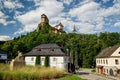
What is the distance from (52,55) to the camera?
5681cm

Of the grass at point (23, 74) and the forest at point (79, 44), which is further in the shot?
the forest at point (79, 44)

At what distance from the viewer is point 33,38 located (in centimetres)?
10725

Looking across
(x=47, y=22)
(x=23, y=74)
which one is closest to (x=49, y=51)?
(x=23, y=74)

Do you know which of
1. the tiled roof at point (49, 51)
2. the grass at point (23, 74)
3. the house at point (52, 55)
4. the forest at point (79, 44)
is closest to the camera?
the grass at point (23, 74)

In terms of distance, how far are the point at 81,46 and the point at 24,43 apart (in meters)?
28.3

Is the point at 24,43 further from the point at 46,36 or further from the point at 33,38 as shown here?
the point at 46,36

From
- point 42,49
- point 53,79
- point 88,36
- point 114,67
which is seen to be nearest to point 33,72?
point 53,79

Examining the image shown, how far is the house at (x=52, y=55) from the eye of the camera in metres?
56.1

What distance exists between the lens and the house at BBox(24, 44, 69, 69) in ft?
184

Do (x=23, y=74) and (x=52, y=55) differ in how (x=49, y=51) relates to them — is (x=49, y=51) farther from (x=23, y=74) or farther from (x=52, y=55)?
(x=23, y=74)

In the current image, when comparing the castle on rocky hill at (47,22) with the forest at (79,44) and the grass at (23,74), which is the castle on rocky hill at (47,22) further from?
the grass at (23,74)

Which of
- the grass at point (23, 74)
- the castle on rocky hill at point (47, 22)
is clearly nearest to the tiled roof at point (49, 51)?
the grass at point (23, 74)

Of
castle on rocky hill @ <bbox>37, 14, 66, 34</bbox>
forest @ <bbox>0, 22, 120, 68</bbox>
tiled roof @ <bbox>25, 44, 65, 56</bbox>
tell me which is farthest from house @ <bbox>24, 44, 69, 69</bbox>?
castle on rocky hill @ <bbox>37, 14, 66, 34</bbox>

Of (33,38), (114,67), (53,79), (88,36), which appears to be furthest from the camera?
(88,36)
